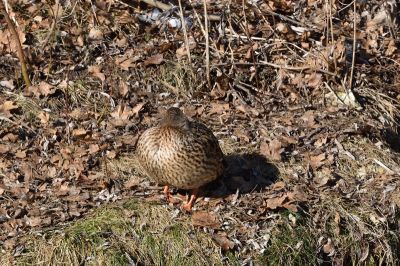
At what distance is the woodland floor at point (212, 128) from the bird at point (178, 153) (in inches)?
12.4

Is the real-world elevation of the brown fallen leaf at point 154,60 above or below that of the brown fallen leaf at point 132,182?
above

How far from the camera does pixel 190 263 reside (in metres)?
5.75

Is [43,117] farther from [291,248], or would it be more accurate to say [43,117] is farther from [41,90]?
[291,248]

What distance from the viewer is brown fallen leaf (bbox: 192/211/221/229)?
590 cm

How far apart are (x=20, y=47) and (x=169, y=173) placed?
2.04 meters

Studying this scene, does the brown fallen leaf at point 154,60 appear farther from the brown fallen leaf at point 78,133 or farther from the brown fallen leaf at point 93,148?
the brown fallen leaf at point 93,148

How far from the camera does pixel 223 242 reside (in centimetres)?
582

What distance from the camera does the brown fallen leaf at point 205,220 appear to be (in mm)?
5902

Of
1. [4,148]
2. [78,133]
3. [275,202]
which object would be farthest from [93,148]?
[275,202]

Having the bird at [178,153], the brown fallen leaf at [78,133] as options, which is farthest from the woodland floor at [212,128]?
the bird at [178,153]

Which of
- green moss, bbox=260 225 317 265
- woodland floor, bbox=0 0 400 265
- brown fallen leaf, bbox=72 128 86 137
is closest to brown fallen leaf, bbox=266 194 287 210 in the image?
woodland floor, bbox=0 0 400 265

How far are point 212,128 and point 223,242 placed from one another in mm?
1507

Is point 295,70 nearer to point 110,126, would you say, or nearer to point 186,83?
point 186,83

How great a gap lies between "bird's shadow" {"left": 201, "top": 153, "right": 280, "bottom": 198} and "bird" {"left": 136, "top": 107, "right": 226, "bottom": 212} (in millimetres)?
384
